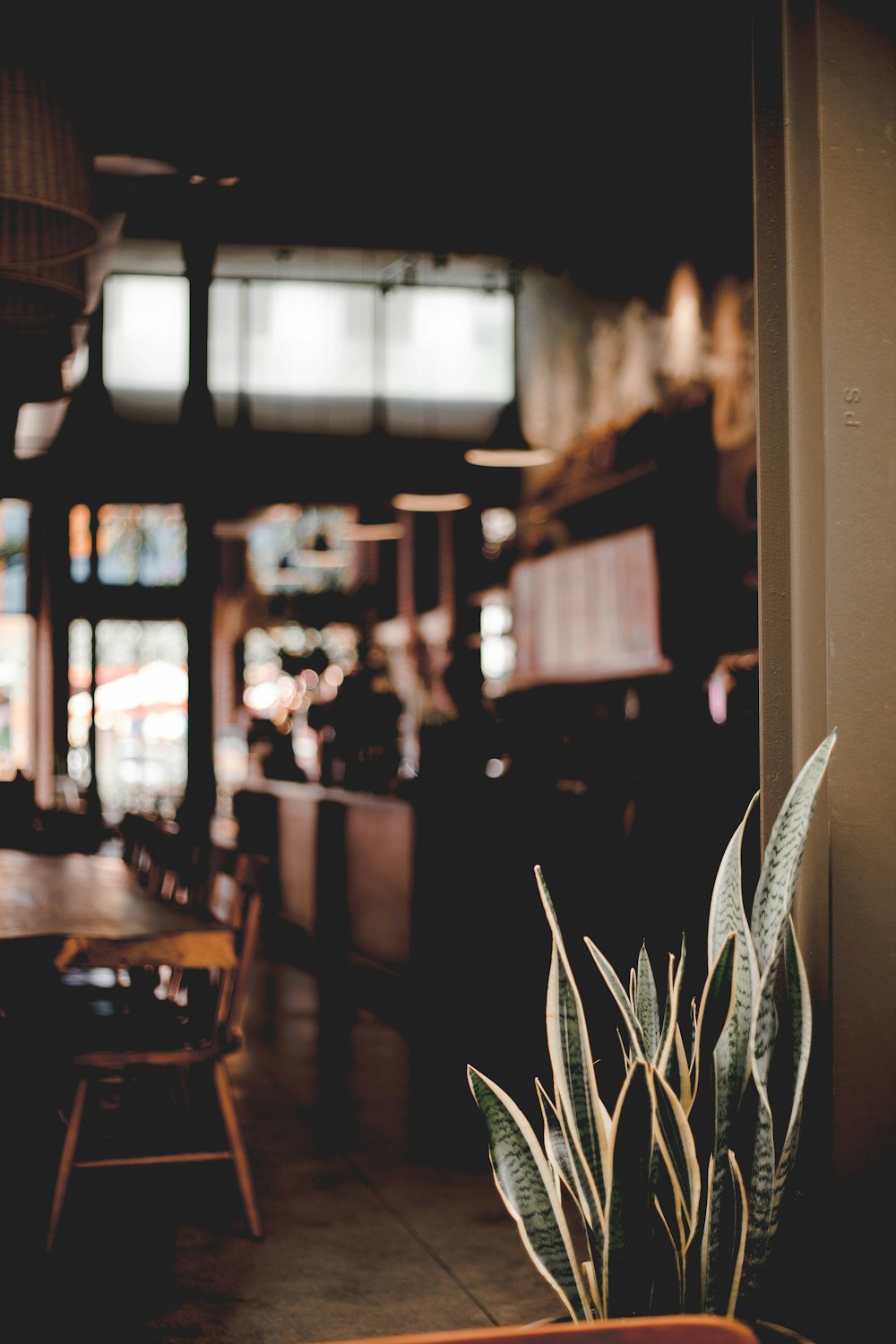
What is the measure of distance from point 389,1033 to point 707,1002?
4213 mm

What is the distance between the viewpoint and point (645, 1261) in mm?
1559

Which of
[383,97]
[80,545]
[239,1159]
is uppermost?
[80,545]

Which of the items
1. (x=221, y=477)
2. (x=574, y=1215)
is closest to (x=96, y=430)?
(x=221, y=477)

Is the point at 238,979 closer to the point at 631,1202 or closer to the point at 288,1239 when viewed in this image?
the point at 288,1239

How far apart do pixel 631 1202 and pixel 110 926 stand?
6.64 ft

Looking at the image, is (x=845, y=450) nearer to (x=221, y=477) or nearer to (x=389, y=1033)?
(x=389, y=1033)

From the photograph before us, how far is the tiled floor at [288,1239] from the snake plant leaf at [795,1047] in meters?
1.40

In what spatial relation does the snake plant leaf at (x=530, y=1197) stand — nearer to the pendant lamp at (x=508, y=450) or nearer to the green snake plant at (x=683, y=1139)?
the green snake plant at (x=683, y=1139)

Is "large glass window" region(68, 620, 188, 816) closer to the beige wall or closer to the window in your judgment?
the window

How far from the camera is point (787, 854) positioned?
1.62 meters

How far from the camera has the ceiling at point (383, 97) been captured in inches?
123

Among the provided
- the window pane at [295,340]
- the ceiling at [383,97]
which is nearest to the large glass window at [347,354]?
the window pane at [295,340]

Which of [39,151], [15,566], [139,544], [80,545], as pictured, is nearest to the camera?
[39,151]

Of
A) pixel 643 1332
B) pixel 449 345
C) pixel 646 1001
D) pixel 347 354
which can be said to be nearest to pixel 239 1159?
pixel 646 1001
